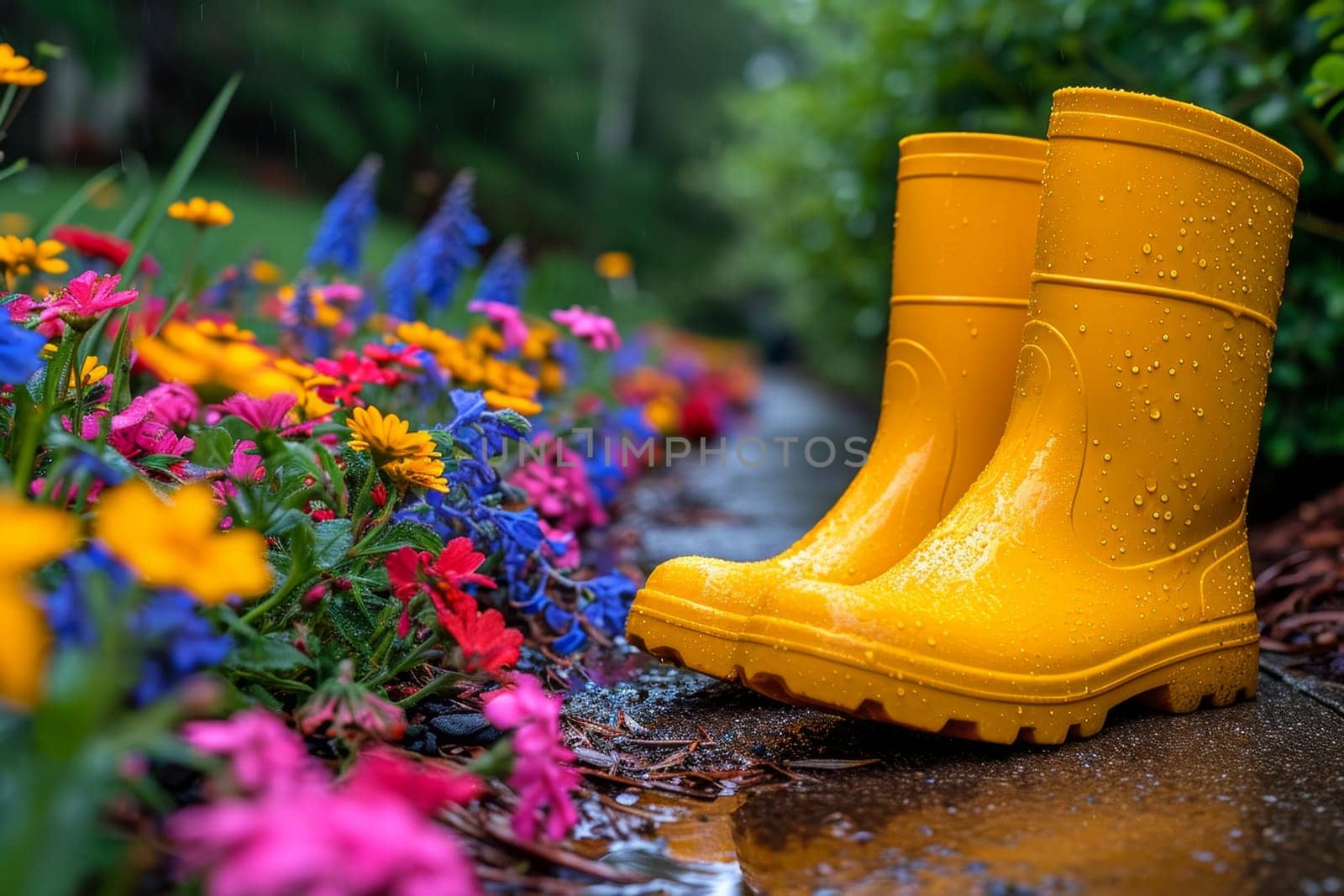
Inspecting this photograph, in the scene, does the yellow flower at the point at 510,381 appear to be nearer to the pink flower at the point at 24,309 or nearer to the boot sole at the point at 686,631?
the boot sole at the point at 686,631

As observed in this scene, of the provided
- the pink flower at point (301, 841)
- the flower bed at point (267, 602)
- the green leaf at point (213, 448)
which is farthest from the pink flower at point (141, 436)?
the pink flower at point (301, 841)

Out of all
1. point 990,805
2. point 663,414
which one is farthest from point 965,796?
point 663,414

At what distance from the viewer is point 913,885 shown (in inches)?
30.0

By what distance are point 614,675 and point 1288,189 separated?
0.98m

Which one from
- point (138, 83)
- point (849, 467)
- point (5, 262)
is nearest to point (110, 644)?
point (5, 262)

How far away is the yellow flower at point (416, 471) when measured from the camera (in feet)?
3.19

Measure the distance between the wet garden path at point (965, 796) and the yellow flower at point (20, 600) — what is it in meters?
0.44

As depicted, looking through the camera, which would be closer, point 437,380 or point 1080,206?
point 1080,206

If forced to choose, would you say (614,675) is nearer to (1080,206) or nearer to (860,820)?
(860,820)

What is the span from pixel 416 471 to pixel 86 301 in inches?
13.2

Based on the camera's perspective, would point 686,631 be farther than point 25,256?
No

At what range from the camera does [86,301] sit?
0.99 meters

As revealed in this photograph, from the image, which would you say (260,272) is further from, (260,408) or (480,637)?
(480,637)

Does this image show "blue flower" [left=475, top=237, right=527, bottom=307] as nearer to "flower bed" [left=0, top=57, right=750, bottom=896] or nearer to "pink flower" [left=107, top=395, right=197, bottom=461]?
"flower bed" [left=0, top=57, right=750, bottom=896]
